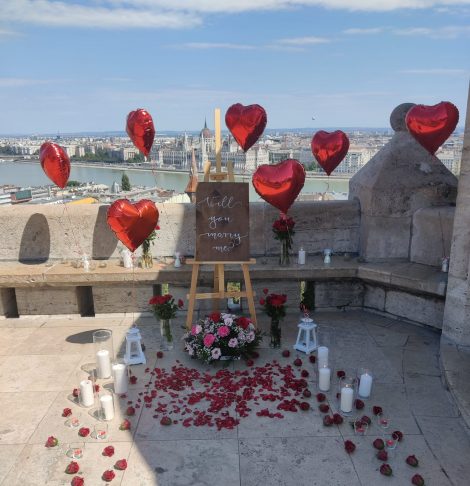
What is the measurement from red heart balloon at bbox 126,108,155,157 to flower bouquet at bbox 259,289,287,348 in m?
2.91

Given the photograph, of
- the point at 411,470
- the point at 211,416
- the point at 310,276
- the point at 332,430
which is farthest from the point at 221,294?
the point at 411,470

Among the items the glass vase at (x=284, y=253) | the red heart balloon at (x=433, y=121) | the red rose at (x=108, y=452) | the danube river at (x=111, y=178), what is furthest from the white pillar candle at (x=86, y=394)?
A: the danube river at (x=111, y=178)

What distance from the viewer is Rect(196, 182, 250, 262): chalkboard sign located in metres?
5.80

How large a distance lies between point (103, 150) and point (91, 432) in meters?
181

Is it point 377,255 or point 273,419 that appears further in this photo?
point 377,255

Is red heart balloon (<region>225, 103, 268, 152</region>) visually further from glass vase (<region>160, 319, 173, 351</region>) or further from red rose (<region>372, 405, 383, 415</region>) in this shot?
red rose (<region>372, 405, 383, 415</region>)

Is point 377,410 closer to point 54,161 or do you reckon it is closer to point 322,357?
point 322,357

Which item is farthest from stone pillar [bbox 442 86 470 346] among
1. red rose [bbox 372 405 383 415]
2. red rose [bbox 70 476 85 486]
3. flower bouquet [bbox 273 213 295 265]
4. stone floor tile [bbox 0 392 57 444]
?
stone floor tile [bbox 0 392 57 444]

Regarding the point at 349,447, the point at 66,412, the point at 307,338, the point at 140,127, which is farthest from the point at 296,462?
the point at 140,127

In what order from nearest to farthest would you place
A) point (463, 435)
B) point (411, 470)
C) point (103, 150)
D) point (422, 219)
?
1. point (411, 470)
2. point (463, 435)
3. point (422, 219)
4. point (103, 150)

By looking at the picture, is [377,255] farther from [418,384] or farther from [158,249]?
[158,249]

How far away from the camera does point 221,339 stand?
17.6ft

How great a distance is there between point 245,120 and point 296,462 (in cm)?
438

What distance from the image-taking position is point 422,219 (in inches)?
259
